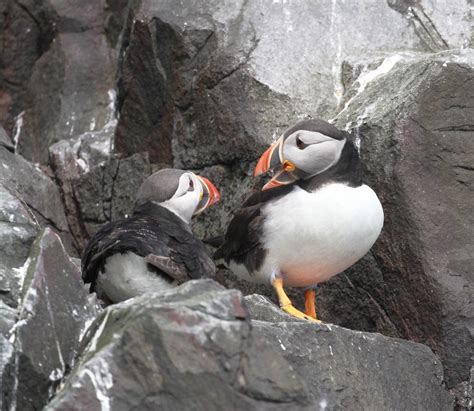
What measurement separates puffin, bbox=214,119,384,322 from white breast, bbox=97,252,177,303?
2.08 feet

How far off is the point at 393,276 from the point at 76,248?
2.59m

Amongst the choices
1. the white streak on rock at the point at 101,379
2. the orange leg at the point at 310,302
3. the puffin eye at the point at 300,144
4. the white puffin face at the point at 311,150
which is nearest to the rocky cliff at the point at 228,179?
the white streak on rock at the point at 101,379

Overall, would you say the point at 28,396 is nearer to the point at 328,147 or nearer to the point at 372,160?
the point at 328,147

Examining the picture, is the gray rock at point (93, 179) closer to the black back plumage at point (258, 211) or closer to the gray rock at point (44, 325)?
the black back plumage at point (258, 211)

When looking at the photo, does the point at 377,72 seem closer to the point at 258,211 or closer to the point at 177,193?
the point at 258,211

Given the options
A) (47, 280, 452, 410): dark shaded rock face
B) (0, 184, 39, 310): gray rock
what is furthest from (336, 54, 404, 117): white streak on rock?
(47, 280, 452, 410): dark shaded rock face

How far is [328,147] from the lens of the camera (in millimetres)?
6055

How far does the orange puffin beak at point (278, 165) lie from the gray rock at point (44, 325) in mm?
1542

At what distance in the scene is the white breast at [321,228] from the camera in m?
5.88

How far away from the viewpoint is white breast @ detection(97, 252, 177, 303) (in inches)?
221

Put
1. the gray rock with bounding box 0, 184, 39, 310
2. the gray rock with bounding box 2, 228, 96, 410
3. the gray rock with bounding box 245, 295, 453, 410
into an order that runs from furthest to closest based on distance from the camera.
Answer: the gray rock with bounding box 245, 295, 453, 410 → the gray rock with bounding box 0, 184, 39, 310 → the gray rock with bounding box 2, 228, 96, 410

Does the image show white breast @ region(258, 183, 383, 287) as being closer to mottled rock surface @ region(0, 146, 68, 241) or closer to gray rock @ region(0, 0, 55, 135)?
mottled rock surface @ region(0, 146, 68, 241)

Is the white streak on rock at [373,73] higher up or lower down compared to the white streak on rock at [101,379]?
lower down

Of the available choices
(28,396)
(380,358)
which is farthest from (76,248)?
(28,396)
